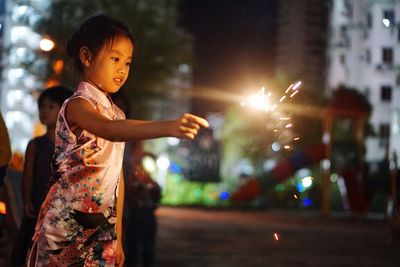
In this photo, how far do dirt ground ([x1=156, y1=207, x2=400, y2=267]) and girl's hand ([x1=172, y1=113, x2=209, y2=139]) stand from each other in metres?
6.88

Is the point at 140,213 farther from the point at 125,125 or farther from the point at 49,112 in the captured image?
the point at 125,125

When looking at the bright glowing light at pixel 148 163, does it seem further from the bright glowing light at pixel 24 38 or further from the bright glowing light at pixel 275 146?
the bright glowing light at pixel 24 38

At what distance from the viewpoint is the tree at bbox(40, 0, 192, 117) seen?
25109 millimetres

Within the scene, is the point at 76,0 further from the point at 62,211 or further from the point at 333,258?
the point at 62,211

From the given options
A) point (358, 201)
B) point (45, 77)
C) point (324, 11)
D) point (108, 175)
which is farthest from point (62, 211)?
point (324, 11)

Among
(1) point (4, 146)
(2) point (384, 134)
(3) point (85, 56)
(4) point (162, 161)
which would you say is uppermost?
(2) point (384, 134)

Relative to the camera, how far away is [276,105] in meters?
3.62

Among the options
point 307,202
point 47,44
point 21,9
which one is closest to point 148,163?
point 47,44

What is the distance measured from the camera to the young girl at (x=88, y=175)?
3.25m

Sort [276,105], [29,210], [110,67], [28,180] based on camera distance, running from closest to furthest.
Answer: [110,67], [276,105], [29,210], [28,180]

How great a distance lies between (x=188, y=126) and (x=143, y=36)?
24032mm

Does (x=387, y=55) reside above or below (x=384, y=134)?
above

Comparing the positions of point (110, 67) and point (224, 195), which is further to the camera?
point (224, 195)

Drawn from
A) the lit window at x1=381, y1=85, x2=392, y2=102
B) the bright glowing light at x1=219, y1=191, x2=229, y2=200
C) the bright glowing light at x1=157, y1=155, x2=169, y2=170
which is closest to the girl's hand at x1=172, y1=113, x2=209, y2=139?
the bright glowing light at x1=157, y1=155, x2=169, y2=170
